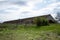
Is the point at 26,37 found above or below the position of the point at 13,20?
below

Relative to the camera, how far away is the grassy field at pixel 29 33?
23.3ft

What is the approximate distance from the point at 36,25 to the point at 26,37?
1589 mm

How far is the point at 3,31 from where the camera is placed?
7.63 meters

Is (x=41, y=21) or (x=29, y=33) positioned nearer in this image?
(x=29, y=33)

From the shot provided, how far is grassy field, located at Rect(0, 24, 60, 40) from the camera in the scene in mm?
7090

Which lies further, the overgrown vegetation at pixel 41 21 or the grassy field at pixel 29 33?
the overgrown vegetation at pixel 41 21

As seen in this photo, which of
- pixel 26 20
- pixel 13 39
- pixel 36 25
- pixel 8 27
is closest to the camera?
pixel 13 39

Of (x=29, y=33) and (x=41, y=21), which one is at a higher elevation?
(x=41, y=21)

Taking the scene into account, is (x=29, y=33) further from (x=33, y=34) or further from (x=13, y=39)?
(x=13, y=39)

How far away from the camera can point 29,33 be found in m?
7.46

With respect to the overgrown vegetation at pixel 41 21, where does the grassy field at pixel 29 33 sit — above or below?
below

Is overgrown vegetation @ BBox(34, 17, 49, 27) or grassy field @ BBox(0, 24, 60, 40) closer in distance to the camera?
grassy field @ BBox(0, 24, 60, 40)

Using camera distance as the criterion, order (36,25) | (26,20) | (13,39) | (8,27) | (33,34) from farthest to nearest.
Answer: (26,20) → (36,25) → (8,27) → (33,34) → (13,39)

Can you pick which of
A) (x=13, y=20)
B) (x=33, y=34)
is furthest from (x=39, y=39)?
(x=13, y=20)
